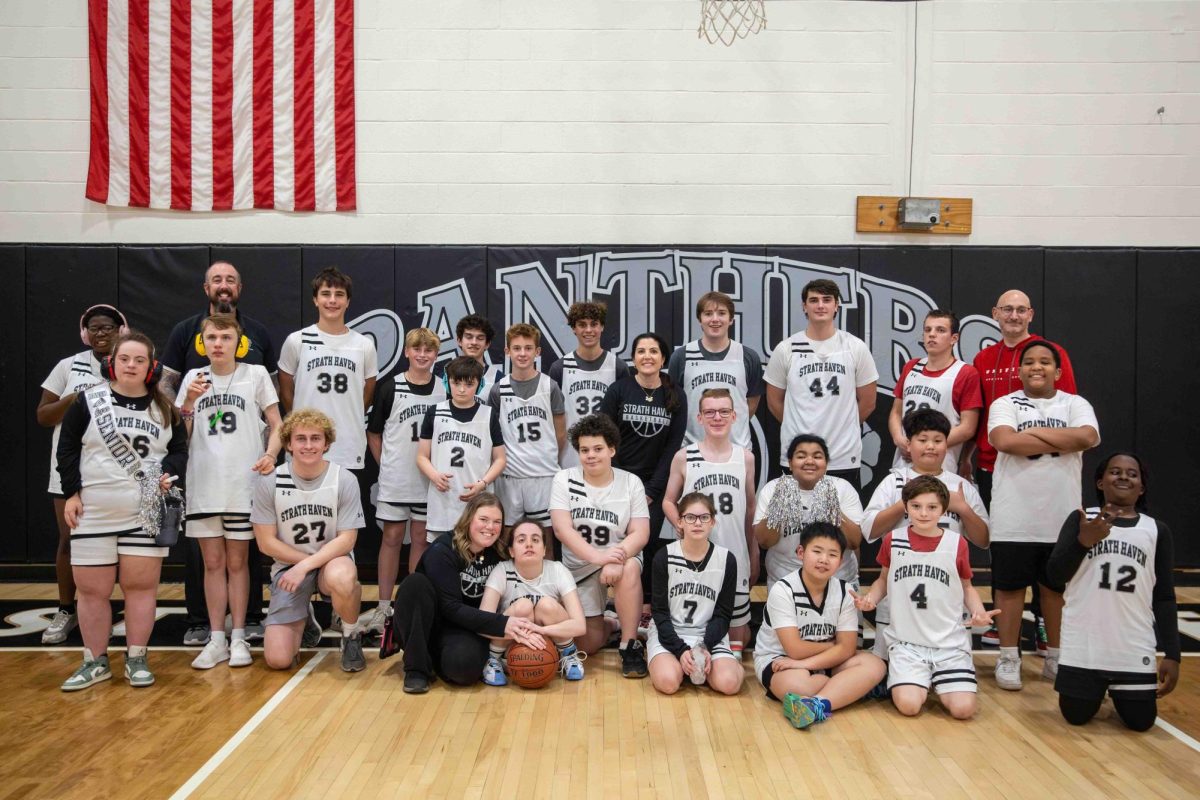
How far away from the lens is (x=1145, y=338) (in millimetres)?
7742

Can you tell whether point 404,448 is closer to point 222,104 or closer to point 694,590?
point 694,590

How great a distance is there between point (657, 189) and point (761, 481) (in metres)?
2.54

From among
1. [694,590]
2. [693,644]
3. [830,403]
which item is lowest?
[693,644]

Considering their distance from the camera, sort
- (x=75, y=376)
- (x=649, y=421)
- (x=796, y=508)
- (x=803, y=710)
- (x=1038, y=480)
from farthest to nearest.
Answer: (x=75, y=376), (x=649, y=421), (x=796, y=508), (x=1038, y=480), (x=803, y=710)

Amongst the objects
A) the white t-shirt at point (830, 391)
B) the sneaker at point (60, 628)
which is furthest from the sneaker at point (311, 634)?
the white t-shirt at point (830, 391)

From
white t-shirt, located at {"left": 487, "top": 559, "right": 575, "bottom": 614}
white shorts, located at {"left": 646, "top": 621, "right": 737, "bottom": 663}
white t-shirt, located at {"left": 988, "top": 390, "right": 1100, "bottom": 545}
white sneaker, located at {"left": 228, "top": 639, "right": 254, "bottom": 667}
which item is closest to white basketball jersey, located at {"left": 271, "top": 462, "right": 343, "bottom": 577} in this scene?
white sneaker, located at {"left": 228, "top": 639, "right": 254, "bottom": 667}

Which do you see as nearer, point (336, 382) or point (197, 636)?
point (197, 636)

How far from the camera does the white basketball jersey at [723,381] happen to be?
6.09 m

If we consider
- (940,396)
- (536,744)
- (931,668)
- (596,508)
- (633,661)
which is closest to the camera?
(536,744)

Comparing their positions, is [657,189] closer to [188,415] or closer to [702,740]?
[188,415]

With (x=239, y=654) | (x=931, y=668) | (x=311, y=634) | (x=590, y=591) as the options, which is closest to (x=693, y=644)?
(x=590, y=591)

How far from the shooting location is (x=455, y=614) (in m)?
4.98

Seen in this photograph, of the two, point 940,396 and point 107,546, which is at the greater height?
point 940,396

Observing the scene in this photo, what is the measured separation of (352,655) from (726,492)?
7.44ft
